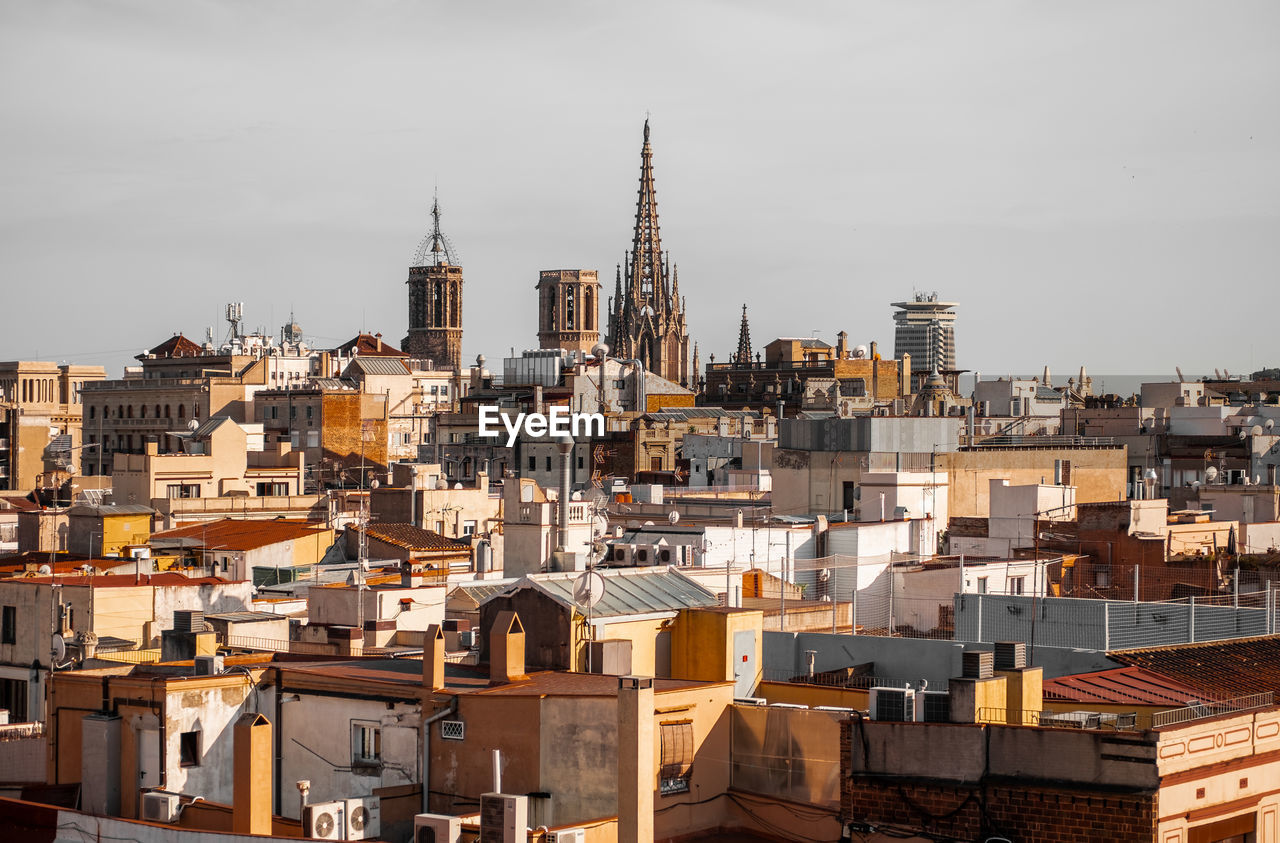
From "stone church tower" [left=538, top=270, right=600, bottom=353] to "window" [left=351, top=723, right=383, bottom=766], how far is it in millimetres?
151925

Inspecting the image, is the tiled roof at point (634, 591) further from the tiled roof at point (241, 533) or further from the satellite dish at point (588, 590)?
the tiled roof at point (241, 533)

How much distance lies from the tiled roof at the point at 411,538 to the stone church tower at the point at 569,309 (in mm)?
121324

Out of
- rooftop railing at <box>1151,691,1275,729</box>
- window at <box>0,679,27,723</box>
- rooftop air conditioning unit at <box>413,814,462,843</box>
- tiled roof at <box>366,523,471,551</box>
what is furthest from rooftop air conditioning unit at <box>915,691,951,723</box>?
tiled roof at <box>366,523,471,551</box>

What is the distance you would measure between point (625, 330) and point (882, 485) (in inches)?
4929

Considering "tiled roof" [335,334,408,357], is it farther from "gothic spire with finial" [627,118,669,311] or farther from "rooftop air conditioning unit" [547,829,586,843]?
"rooftop air conditioning unit" [547,829,586,843]

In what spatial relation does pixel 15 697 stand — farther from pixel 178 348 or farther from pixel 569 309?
pixel 569 309

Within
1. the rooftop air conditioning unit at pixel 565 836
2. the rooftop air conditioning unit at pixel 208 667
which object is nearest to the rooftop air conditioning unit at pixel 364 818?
the rooftop air conditioning unit at pixel 565 836

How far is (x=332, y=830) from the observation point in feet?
66.4

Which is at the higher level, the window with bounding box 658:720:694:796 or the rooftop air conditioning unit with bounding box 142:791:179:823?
the window with bounding box 658:720:694:796

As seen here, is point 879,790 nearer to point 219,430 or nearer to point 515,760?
point 515,760

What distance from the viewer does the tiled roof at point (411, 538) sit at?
51.1 metres

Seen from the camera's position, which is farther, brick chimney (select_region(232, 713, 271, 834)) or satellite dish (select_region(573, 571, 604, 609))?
satellite dish (select_region(573, 571, 604, 609))

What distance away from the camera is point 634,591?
28594mm

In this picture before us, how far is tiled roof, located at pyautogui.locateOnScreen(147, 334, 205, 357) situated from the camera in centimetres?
13362
